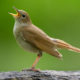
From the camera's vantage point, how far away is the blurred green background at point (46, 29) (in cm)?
936

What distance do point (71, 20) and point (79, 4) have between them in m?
0.37

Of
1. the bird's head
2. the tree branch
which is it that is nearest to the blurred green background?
the bird's head

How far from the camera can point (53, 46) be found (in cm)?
714

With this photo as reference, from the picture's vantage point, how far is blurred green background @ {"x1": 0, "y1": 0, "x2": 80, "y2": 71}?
368 inches

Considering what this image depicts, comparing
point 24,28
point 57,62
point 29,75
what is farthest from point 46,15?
point 29,75

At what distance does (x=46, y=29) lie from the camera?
32.1 ft

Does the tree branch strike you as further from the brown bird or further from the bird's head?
the bird's head

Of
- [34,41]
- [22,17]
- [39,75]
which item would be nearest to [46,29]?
[22,17]

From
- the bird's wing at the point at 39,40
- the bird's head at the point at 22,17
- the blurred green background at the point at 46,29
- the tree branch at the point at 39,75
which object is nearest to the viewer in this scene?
the tree branch at the point at 39,75

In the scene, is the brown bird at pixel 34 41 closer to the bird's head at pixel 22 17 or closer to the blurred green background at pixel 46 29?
the bird's head at pixel 22 17

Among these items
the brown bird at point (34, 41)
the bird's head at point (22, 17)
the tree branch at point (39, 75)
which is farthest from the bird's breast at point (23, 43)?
the tree branch at point (39, 75)

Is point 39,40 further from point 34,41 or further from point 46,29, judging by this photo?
point 46,29

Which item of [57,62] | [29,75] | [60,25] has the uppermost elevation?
[60,25]

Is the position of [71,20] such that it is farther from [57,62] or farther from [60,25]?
[57,62]
